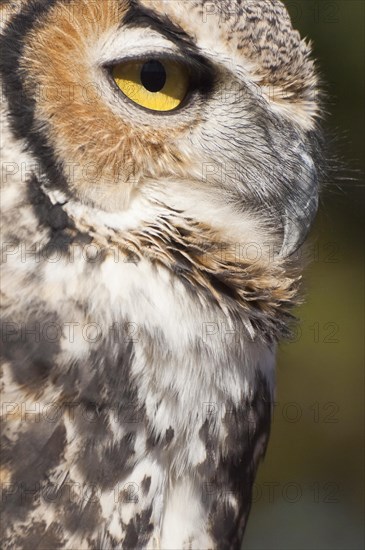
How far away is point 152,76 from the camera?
1.48m

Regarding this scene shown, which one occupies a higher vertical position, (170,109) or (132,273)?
(170,109)

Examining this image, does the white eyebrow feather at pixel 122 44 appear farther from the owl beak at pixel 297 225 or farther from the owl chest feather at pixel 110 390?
the owl beak at pixel 297 225

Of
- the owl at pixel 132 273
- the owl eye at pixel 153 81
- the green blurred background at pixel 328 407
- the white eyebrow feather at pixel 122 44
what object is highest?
the white eyebrow feather at pixel 122 44

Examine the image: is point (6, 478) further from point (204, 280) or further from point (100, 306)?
point (204, 280)

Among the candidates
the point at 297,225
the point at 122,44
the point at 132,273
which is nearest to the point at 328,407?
the point at 297,225

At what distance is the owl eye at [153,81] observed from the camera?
146cm

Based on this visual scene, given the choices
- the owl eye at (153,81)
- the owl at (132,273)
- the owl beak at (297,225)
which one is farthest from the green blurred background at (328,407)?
the owl eye at (153,81)

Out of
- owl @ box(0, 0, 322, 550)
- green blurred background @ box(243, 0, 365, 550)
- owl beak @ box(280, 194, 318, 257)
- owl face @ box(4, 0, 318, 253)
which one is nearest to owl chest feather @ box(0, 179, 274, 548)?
owl @ box(0, 0, 322, 550)

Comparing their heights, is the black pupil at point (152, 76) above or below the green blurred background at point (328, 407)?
above

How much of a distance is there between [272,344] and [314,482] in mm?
3256

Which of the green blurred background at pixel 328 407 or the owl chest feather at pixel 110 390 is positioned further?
the green blurred background at pixel 328 407

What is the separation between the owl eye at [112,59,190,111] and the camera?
146 centimetres

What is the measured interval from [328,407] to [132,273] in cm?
331

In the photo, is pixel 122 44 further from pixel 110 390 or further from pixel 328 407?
pixel 328 407
